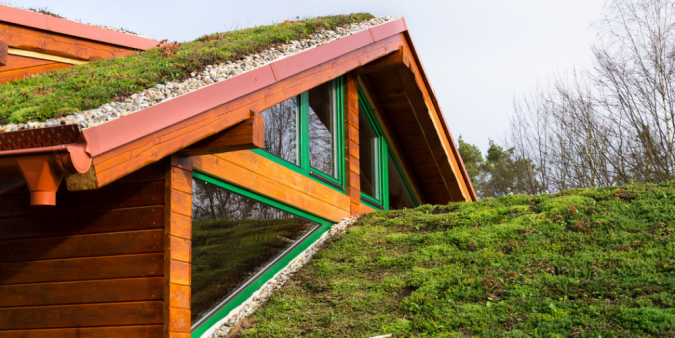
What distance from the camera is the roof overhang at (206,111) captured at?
296 cm

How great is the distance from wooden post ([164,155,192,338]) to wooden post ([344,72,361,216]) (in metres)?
3.21

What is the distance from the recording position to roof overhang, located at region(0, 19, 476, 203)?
2.96 m

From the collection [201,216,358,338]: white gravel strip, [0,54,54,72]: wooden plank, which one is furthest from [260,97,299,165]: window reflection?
[0,54,54,72]: wooden plank

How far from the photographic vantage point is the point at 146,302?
3.73m

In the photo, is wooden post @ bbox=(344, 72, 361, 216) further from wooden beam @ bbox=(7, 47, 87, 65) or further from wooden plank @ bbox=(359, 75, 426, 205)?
wooden beam @ bbox=(7, 47, 87, 65)

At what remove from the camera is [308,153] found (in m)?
6.21

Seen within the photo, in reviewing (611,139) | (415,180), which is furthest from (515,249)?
(611,139)

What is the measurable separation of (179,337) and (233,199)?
1.44m

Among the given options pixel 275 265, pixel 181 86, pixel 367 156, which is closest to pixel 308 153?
pixel 275 265

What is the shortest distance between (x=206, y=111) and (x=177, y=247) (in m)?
1.09

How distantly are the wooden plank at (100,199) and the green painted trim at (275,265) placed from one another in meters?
0.47

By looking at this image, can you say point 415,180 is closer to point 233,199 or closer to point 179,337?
point 233,199

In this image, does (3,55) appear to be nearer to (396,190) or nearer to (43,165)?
(43,165)

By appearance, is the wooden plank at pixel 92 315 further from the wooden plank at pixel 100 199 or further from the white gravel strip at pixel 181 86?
the white gravel strip at pixel 181 86
